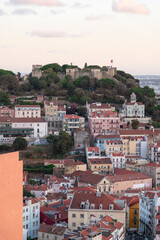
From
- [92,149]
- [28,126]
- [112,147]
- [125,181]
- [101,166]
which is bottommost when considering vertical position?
[125,181]

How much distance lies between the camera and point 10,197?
34.6ft

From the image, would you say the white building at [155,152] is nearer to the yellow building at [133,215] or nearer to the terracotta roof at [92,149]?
the terracotta roof at [92,149]

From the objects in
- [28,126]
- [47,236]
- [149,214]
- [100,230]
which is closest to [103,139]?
[28,126]

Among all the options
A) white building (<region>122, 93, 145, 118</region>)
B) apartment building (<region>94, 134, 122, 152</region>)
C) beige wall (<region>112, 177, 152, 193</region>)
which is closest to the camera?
beige wall (<region>112, 177, 152, 193</region>)

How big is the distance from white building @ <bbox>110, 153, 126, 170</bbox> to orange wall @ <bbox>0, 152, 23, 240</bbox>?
26.3 m

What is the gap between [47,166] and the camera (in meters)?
36.4

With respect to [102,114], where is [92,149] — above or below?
below

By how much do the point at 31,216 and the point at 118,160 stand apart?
1329 cm

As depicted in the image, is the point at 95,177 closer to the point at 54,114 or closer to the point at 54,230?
the point at 54,230

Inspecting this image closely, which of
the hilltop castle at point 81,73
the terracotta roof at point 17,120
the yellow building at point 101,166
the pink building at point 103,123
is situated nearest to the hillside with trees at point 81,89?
the hilltop castle at point 81,73

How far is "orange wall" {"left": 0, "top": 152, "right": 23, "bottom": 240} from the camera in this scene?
10.2 m

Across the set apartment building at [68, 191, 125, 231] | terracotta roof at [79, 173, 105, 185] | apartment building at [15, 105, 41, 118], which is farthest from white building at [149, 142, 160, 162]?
apartment building at [68, 191, 125, 231]

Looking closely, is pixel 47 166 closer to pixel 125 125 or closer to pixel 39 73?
pixel 125 125

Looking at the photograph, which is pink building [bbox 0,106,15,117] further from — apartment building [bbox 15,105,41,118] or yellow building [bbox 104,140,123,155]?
yellow building [bbox 104,140,123,155]
